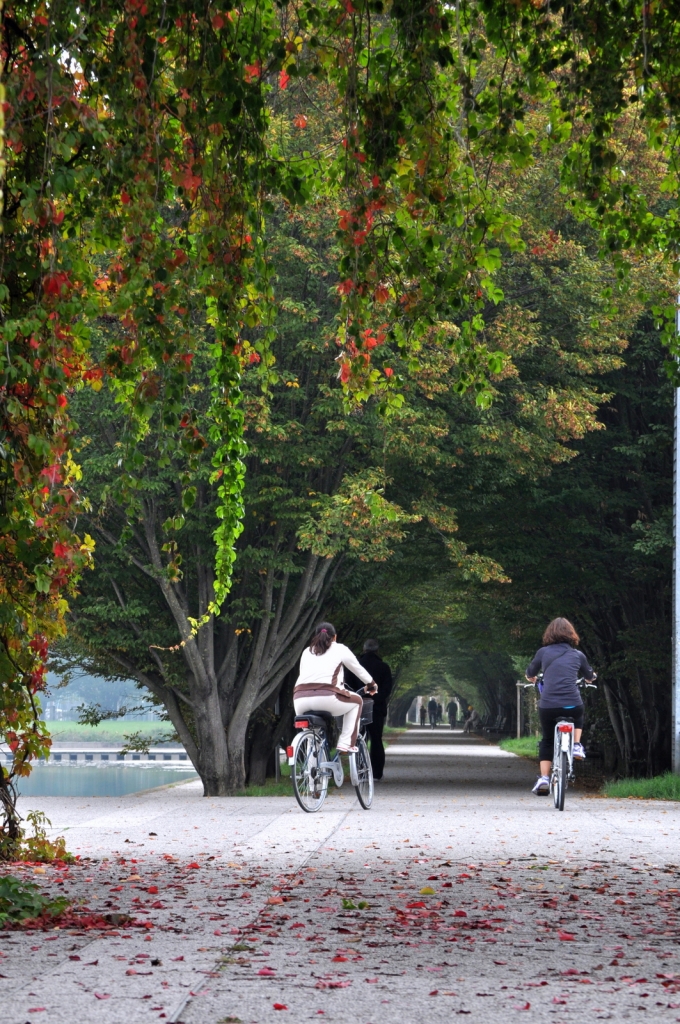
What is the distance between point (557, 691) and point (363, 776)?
2223 mm

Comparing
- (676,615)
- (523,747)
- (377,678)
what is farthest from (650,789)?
(523,747)

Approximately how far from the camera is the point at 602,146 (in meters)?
8.04

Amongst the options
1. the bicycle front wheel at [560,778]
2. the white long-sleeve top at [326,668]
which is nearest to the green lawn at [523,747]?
the bicycle front wheel at [560,778]

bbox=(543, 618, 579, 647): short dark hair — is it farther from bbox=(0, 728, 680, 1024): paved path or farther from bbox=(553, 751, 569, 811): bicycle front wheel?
bbox=(0, 728, 680, 1024): paved path

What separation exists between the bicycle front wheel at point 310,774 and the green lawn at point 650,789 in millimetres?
5523

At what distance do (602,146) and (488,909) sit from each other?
13.6 ft

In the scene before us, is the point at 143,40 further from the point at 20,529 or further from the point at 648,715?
the point at 648,715

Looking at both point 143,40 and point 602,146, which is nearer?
point 143,40

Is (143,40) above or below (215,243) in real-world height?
above

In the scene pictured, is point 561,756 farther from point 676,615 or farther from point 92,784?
point 92,784

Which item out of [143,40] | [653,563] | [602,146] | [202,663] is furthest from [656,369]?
[143,40]

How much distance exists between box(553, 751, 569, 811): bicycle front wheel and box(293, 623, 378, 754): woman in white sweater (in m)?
2.22

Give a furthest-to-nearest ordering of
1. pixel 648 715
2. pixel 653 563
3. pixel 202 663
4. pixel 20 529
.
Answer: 1. pixel 648 715
2. pixel 653 563
3. pixel 202 663
4. pixel 20 529

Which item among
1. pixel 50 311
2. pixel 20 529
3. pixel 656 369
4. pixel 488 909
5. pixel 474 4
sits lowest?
pixel 488 909
